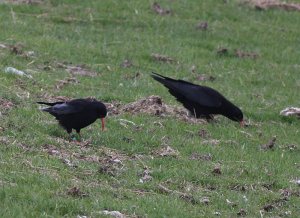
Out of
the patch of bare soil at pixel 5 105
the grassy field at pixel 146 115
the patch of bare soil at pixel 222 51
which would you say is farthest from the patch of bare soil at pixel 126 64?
the patch of bare soil at pixel 5 105

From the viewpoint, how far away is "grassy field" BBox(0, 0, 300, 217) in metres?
9.80

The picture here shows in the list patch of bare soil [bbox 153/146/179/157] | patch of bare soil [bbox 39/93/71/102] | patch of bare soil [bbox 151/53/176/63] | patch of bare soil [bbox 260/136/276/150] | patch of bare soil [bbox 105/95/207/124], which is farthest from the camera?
patch of bare soil [bbox 151/53/176/63]

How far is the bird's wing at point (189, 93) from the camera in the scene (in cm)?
1509

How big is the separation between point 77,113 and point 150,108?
2.46m

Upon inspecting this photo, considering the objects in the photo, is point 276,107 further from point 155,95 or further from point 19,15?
point 19,15

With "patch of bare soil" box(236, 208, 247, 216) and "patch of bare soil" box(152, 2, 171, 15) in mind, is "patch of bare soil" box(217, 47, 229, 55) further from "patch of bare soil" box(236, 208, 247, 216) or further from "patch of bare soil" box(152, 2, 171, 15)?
"patch of bare soil" box(236, 208, 247, 216)

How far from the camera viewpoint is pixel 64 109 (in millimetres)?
12344

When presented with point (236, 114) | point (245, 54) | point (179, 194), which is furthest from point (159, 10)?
point (179, 194)

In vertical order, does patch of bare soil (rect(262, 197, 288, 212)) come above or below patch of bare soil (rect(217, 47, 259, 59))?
above

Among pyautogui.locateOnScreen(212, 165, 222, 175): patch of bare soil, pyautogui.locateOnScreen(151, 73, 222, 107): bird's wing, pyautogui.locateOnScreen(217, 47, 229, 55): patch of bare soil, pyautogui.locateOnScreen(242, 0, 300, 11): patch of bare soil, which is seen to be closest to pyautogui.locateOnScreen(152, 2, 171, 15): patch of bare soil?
pyautogui.locateOnScreen(217, 47, 229, 55): patch of bare soil

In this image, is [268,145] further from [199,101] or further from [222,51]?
[222,51]

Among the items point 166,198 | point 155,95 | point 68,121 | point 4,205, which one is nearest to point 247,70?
point 155,95

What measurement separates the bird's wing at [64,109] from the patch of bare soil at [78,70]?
409 centimetres

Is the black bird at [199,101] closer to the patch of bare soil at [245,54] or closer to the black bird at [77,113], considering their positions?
the black bird at [77,113]
